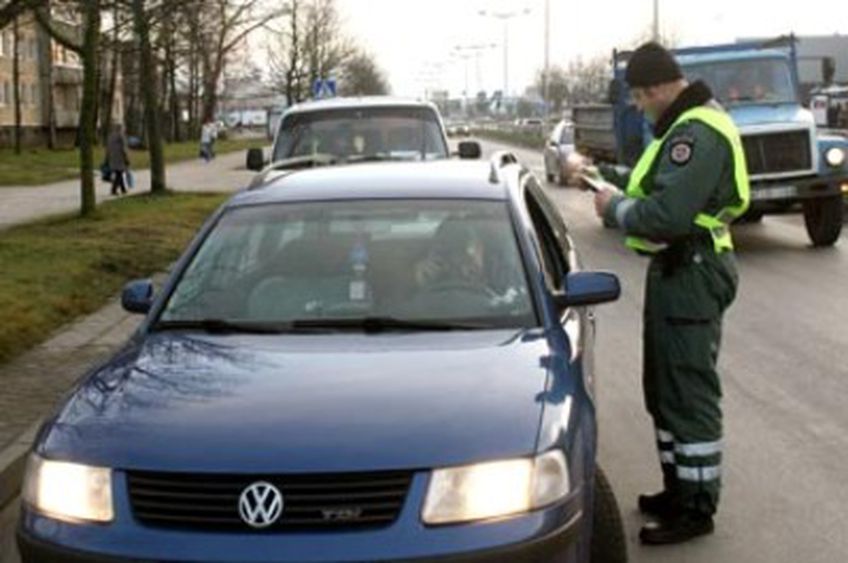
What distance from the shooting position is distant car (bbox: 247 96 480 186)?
12180 millimetres

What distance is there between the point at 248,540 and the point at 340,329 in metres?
1.27

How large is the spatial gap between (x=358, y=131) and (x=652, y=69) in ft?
23.9

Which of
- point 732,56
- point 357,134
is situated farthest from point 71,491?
point 732,56

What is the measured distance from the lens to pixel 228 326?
4570 mm

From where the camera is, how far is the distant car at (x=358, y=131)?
40.0 feet

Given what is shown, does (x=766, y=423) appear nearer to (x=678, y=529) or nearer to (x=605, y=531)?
(x=678, y=529)

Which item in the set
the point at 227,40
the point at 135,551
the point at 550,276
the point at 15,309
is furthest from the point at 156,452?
the point at 227,40

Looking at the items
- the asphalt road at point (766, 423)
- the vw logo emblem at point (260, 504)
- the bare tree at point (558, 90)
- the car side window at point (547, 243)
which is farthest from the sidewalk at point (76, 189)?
the bare tree at point (558, 90)

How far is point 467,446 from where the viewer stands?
346 centimetres

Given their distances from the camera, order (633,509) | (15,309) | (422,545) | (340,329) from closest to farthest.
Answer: (422,545) < (340,329) < (633,509) < (15,309)

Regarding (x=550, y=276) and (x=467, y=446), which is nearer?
(x=467, y=446)

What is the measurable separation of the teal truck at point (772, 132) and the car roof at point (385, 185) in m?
11.5

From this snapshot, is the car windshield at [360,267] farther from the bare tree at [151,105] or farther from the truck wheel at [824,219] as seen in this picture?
the bare tree at [151,105]

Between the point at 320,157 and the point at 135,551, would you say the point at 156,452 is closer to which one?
the point at 135,551
